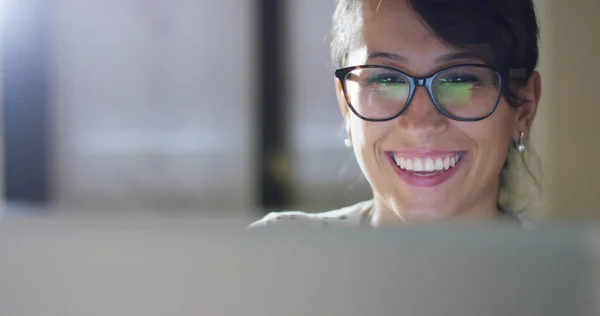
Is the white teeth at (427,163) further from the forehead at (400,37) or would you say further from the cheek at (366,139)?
the forehead at (400,37)

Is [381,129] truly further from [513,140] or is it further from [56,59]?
[56,59]

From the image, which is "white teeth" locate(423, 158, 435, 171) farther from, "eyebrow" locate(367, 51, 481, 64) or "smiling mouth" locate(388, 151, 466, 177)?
"eyebrow" locate(367, 51, 481, 64)

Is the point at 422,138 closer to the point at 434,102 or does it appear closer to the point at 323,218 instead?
the point at 434,102

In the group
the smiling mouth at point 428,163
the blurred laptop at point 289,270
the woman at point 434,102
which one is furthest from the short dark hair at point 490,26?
the blurred laptop at point 289,270

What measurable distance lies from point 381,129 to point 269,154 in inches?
7.7

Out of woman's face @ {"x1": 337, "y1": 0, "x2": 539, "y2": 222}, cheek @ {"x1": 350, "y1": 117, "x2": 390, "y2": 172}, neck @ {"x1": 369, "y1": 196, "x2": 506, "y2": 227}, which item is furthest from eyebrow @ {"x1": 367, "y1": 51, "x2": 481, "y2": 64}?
neck @ {"x1": 369, "y1": 196, "x2": 506, "y2": 227}

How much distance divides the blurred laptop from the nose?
162 mm

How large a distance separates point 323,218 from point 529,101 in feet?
1.26

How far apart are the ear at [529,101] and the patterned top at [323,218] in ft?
0.92

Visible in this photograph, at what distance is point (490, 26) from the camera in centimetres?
85

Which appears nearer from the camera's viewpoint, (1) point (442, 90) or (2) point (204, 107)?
(1) point (442, 90)

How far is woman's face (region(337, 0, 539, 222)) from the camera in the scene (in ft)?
2.79

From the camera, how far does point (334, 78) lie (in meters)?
0.90

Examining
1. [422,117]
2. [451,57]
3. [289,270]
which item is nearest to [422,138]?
[422,117]
